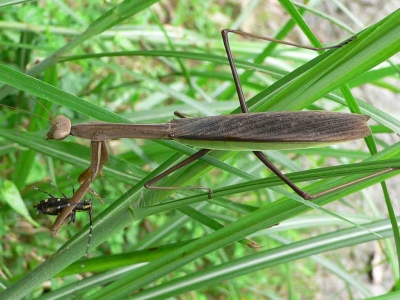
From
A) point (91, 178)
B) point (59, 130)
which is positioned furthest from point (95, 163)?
point (59, 130)

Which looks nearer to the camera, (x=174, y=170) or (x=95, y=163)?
(x=174, y=170)

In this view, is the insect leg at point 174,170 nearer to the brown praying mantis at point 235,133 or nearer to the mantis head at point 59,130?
the brown praying mantis at point 235,133

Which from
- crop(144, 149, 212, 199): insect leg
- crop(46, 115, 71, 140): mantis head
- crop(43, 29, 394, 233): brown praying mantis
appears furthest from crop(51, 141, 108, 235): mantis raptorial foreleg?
crop(144, 149, 212, 199): insect leg

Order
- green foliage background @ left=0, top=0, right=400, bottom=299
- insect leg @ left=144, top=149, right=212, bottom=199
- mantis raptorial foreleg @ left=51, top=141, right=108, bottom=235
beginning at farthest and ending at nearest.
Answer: mantis raptorial foreleg @ left=51, top=141, right=108, bottom=235 < insect leg @ left=144, top=149, right=212, bottom=199 < green foliage background @ left=0, top=0, right=400, bottom=299

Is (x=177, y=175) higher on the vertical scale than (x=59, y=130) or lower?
lower

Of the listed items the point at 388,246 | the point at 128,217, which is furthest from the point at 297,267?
the point at 128,217

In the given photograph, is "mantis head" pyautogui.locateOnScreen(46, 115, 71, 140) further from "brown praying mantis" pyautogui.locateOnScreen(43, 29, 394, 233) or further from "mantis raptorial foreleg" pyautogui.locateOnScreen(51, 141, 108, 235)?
"mantis raptorial foreleg" pyautogui.locateOnScreen(51, 141, 108, 235)

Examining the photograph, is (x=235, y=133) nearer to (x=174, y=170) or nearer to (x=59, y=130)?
(x=174, y=170)

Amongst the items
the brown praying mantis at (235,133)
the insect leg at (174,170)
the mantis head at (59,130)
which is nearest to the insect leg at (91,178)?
the brown praying mantis at (235,133)

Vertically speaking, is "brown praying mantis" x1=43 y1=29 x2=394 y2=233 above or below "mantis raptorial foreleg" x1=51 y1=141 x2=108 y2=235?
above
